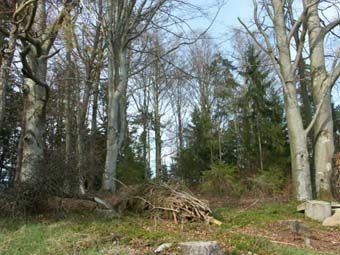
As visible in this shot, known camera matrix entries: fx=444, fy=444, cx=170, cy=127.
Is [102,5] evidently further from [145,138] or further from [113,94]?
[145,138]

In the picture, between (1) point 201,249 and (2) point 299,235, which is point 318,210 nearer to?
(2) point 299,235

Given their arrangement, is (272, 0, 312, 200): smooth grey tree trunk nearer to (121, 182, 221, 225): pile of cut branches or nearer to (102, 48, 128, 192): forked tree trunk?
(121, 182, 221, 225): pile of cut branches

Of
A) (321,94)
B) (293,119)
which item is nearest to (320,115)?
(321,94)

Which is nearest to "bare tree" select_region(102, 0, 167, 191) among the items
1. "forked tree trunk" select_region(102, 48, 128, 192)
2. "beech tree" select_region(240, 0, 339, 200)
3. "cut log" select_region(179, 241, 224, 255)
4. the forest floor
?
"forked tree trunk" select_region(102, 48, 128, 192)

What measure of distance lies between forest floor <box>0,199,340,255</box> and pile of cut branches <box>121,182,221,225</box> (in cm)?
30

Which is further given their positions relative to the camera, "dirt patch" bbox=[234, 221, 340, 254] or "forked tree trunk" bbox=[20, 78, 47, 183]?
"forked tree trunk" bbox=[20, 78, 47, 183]

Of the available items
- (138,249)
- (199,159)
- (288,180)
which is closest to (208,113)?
(199,159)

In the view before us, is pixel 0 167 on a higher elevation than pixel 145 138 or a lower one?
lower

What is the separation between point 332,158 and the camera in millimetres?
14344

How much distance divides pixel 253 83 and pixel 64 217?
20654 millimetres

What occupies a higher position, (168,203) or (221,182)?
(221,182)

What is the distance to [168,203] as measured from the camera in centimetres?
987

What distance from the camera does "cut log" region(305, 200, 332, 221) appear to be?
11273 millimetres

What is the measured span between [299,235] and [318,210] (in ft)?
7.56
